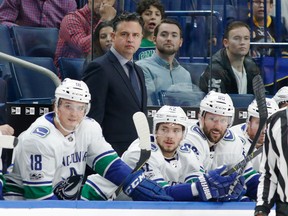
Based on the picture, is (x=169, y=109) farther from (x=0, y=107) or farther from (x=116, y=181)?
(x=0, y=107)

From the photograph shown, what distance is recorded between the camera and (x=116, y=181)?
6305mm

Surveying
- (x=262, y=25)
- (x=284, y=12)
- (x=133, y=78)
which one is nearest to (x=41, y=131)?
(x=133, y=78)

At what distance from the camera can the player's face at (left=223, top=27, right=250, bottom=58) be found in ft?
26.0

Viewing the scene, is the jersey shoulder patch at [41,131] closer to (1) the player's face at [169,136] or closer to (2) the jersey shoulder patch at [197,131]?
(1) the player's face at [169,136]

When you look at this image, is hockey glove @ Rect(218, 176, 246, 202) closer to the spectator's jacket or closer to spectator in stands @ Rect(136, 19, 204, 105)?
spectator in stands @ Rect(136, 19, 204, 105)

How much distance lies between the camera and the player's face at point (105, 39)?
293 inches

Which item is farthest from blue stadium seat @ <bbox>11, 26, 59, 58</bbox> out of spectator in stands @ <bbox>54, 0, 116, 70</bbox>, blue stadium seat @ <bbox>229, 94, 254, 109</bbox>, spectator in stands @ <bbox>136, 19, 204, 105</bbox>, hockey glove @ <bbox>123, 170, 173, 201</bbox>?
hockey glove @ <bbox>123, 170, 173, 201</bbox>

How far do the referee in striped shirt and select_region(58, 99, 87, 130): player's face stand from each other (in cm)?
129

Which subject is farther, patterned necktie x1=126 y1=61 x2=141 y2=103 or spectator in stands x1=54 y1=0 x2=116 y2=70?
spectator in stands x1=54 y1=0 x2=116 y2=70

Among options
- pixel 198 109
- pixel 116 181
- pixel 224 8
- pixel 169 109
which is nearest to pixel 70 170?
pixel 116 181

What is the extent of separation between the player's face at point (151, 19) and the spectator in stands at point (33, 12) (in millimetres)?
962

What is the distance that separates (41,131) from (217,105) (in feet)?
3.97

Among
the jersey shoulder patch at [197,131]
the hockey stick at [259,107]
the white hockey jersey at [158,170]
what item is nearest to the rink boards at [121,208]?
the hockey stick at [259,107]

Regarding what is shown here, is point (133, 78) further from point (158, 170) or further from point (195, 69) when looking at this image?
point (158, 170)
